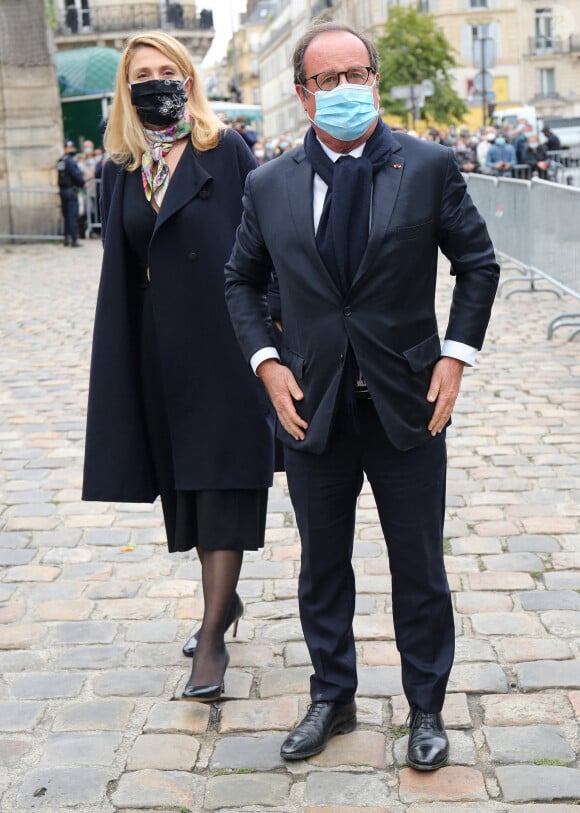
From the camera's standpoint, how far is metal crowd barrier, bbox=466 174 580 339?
1138 centimetres

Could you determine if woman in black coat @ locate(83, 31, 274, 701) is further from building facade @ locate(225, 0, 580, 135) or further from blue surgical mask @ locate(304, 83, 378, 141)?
building facade @ locate(225, 0, 580, 135)

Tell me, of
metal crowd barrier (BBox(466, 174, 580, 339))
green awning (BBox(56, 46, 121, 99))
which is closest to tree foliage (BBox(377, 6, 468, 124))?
green awning (BBox(56, 46, 121, 99))

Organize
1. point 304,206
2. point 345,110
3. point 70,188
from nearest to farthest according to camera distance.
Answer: point 345,110 → point 304,206 → point 70,188

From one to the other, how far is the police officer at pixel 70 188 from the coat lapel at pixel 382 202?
69.6 feet

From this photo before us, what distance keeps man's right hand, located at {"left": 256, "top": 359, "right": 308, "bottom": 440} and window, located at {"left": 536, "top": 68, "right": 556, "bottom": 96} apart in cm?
7739

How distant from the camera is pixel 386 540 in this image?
3.50 metres

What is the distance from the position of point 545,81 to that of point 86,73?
49.3m

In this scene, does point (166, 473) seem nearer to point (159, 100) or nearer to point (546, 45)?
point (159, 100)

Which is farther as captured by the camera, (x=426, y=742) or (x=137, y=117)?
(x=137, y=117)

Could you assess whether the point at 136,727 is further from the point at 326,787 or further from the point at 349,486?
the point at 349,486

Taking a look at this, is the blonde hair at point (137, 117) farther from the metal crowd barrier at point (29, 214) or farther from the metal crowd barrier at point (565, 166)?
the metal crowd barrier at point (565, 166)

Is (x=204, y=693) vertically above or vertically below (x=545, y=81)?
below

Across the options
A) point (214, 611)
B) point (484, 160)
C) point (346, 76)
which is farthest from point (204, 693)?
point (484, 160)

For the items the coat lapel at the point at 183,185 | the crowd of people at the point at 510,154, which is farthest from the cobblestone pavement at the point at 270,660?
the crowd of people at the point at 510,154
